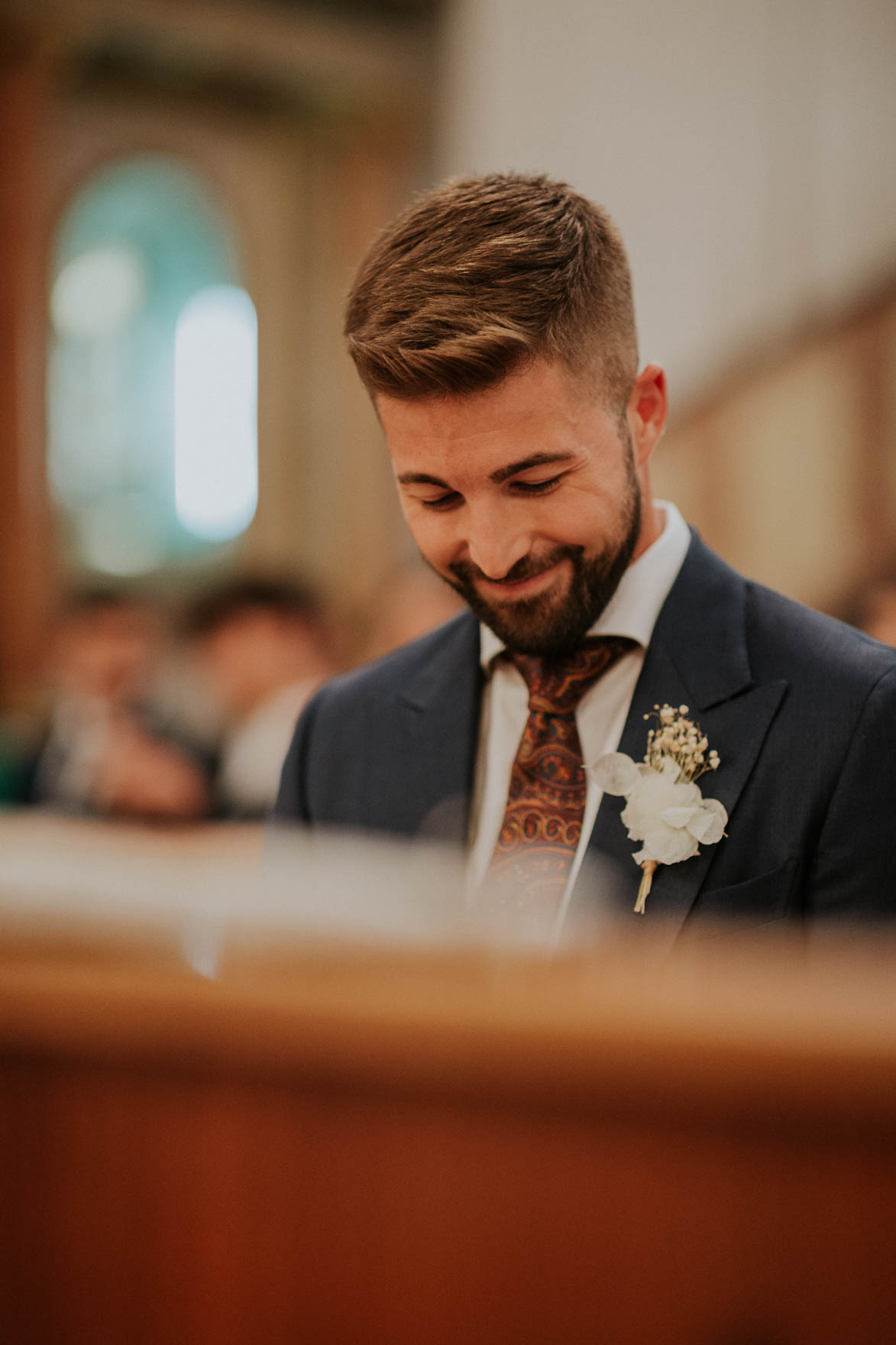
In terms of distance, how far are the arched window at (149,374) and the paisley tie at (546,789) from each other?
27.2ft

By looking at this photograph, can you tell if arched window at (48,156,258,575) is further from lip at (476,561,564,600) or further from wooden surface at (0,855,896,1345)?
wooden surface at (0,855,896,1345)

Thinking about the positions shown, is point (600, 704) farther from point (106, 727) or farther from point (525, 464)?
point (106, 727)

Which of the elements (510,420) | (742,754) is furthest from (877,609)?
(510,420)

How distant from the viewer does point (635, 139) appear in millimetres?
4367

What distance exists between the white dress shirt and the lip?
0.12 meters

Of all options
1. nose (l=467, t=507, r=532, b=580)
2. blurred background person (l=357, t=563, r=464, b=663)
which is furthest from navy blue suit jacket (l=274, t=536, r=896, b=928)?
blurred background person (l=357, t=563, r=464, b=663)

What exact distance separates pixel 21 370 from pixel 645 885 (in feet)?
25.9

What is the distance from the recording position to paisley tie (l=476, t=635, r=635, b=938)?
1.64 meters

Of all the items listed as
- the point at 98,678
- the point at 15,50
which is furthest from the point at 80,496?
the point at 98,678

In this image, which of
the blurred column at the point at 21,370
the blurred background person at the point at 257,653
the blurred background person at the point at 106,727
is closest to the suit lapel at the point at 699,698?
the blurred background person at the point at 257,653

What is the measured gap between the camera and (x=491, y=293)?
150cm

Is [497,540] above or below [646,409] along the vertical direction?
below

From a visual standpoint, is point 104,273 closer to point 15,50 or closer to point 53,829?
point 15,50

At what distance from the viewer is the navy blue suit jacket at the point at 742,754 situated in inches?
59.2
